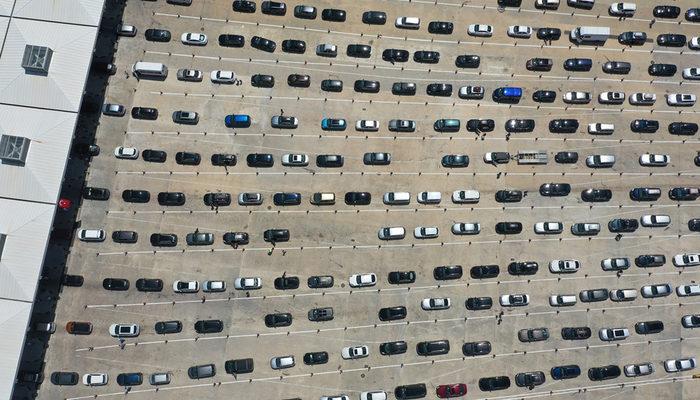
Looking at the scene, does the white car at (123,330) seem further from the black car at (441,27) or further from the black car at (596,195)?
the black car at (596,195)

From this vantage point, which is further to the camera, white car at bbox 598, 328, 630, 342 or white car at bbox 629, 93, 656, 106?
white car at bbox 629, 93, 656, 106

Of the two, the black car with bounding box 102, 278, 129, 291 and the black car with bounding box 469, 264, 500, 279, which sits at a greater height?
the black car with bounding box 469, 264, 500, 279

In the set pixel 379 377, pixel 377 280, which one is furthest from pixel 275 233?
pixel 379 377

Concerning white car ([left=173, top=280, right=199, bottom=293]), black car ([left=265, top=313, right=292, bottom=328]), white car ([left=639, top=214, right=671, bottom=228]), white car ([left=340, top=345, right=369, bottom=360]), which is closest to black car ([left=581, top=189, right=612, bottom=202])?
white car ([left=639, top=214, right=671, bottom=228])

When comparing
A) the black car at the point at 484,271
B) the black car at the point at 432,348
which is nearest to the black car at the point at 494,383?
the black car at the point at 432,348

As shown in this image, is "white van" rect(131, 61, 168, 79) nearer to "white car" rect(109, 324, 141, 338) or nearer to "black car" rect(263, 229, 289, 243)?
"black car" rect(263, 229, 289, 243)

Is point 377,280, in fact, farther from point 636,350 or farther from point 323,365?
point 636,350

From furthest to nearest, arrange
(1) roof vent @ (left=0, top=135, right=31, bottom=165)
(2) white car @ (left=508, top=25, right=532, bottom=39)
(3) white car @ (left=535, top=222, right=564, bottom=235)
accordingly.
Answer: (2) white car @ (left=508, top=25, right=532, bottom=39) → (3) white car @ (left=535, top=222, right=564, bottom=235) → (1) roof vent @ (left=0, top=135, right=31, bottom=165)
